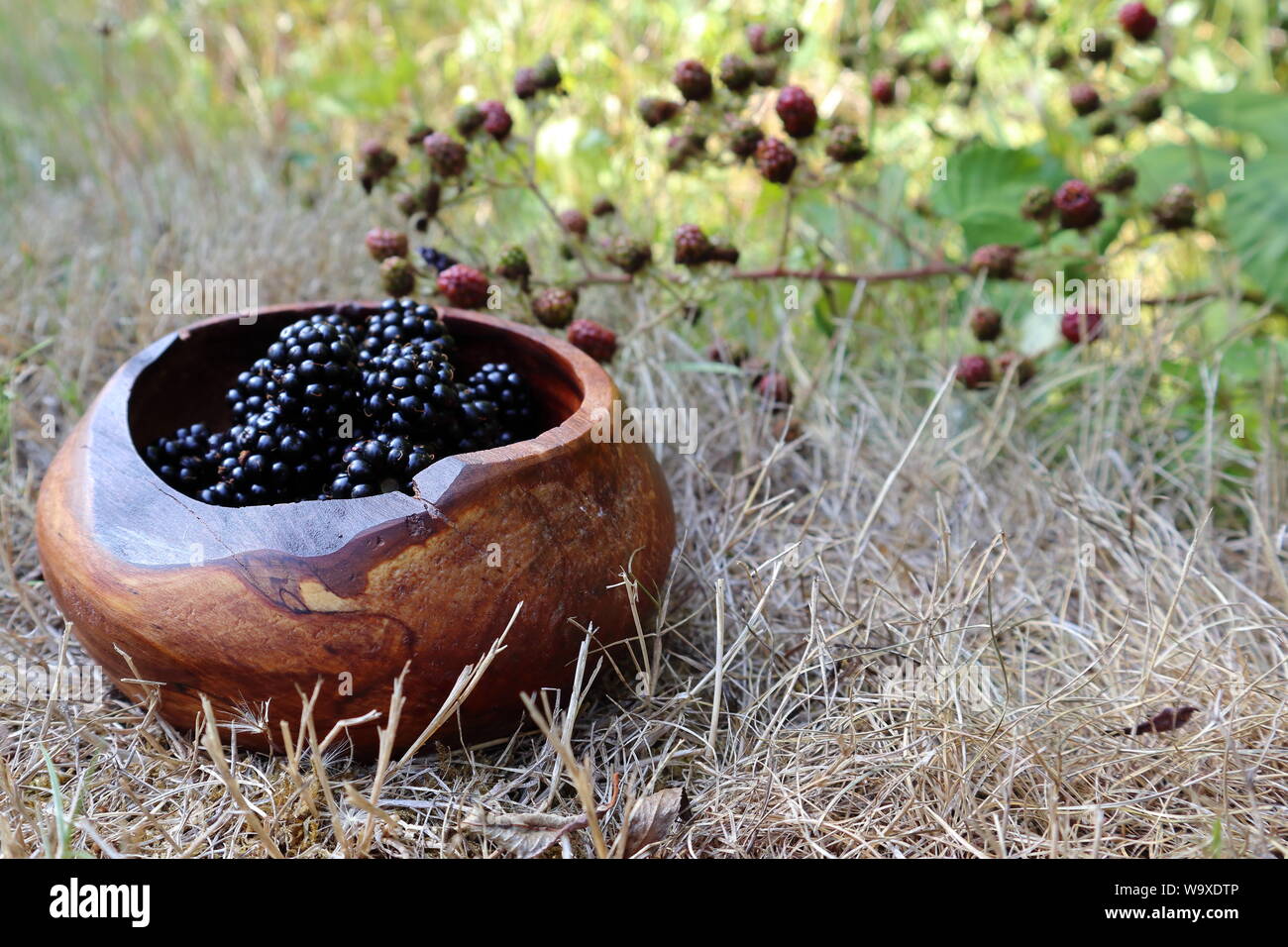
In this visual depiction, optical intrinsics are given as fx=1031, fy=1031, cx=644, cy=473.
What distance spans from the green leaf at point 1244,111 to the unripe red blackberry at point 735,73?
80 centimetres

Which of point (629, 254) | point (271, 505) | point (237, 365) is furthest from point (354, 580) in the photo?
point (629, 254)

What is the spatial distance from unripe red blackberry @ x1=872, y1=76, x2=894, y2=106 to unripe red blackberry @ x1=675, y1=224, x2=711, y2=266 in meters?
0.53

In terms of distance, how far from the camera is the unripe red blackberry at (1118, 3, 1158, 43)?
1.61m

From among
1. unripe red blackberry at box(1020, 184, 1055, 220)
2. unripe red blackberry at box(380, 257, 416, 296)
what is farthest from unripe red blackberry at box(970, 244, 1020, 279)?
unripe red blackberry at box(380, 257, 416, 296)

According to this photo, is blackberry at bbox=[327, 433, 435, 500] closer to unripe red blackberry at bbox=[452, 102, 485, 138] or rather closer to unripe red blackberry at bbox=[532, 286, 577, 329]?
unripe red blackberry at bbox=[532, 286, 577, 329]

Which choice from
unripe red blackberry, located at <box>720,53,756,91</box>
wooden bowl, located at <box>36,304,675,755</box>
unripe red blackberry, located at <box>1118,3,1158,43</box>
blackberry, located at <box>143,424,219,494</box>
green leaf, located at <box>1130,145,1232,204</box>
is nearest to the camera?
wooden bowl, located at <box>36,304,675,755</box>

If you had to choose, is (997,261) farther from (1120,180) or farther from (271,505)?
(271,505)

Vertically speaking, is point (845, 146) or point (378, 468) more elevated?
point (845, 146)

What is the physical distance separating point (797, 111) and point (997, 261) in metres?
0.39

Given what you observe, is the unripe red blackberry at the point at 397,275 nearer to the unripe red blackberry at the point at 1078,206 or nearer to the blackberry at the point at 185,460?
the blackberry at the point at 185,460

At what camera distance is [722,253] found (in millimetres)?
1474

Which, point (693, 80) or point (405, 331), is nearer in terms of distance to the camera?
point (405, 331)

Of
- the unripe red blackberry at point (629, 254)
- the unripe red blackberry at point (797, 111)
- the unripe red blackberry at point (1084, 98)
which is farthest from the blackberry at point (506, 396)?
the unripe red blackberry at point (1084, 98)
